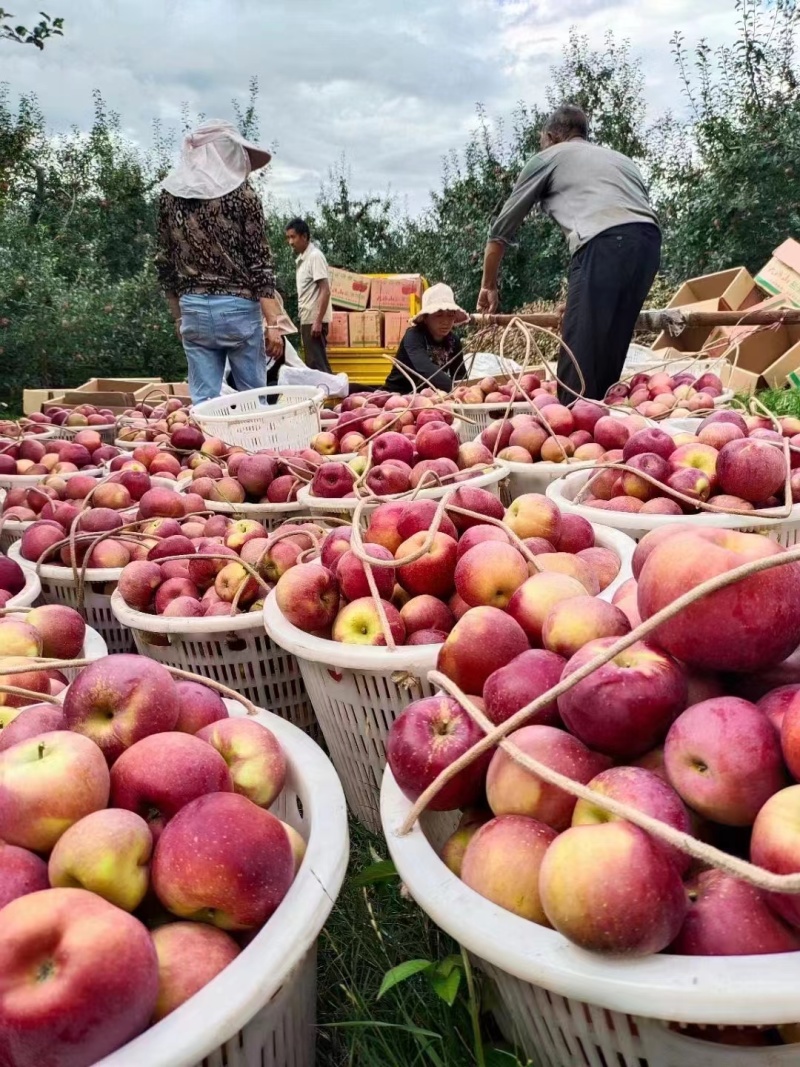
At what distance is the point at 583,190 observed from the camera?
4.07 m

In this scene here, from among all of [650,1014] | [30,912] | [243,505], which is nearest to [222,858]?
[30,912]

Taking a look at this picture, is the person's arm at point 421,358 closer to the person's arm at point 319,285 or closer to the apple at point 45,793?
the person's arm at point 319,285

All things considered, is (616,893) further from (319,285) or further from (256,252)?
(319,285)

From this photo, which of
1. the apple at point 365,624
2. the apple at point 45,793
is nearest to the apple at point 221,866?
the apple at point 45,793

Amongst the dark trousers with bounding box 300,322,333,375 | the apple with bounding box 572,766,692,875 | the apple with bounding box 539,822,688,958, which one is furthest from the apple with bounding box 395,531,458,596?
the dark trousers with bounding box 300,322,333,375

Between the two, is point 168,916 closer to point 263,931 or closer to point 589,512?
point 263,931

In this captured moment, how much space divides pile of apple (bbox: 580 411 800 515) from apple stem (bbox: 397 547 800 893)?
3.34 feet

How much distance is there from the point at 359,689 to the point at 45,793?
24.2 inches

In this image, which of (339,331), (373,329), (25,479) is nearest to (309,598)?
(25,479)

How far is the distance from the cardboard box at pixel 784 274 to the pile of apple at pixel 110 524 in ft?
18.5

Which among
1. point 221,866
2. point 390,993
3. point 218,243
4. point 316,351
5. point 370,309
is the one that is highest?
point 218,243

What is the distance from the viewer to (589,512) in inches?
78.5

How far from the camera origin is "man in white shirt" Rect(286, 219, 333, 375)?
8.16 m

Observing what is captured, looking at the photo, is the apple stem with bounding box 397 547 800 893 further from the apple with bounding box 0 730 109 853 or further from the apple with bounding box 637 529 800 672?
the apple with bounding box 0 730 109 853
